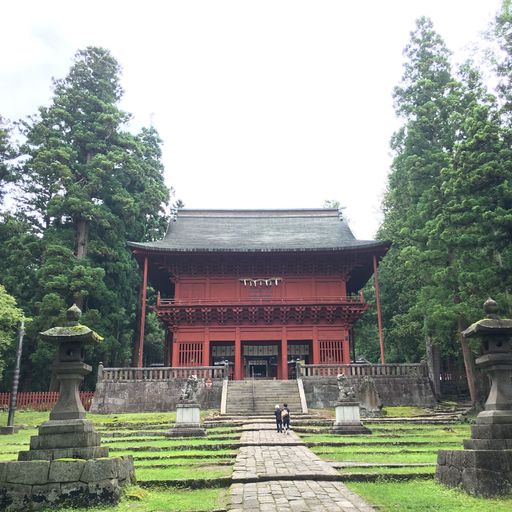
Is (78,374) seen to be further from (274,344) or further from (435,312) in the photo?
(274,344)

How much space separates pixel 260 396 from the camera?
22.6 metres

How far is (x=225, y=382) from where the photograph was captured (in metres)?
23.5

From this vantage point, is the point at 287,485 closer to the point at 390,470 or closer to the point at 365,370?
the point at 390,470

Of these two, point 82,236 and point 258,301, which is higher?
point 82,236

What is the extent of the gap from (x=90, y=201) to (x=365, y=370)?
20750 millimetres

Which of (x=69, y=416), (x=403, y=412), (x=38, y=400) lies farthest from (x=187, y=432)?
(x=38, y=400)

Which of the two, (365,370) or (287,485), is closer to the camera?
(287,485)

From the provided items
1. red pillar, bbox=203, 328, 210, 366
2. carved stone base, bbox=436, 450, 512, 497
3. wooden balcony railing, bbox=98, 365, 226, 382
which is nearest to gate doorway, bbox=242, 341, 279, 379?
red pillar, bbox=203, 328, 210, 366

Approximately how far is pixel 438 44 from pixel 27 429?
2863 centimetres

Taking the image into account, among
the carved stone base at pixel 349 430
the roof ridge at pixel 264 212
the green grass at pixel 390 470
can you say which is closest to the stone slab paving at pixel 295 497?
the green grass at pixel 390 470

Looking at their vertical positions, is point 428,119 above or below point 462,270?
above

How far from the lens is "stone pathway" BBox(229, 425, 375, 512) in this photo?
593cm

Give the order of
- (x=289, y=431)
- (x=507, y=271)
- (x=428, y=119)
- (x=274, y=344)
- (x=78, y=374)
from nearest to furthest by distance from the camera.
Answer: (x=78, y=374) < (x=289, y=431) < (x=507, y=271) < (x=428, y=119) < (x=274, y=344)

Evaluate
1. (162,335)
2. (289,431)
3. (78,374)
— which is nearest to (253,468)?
(78,374)
